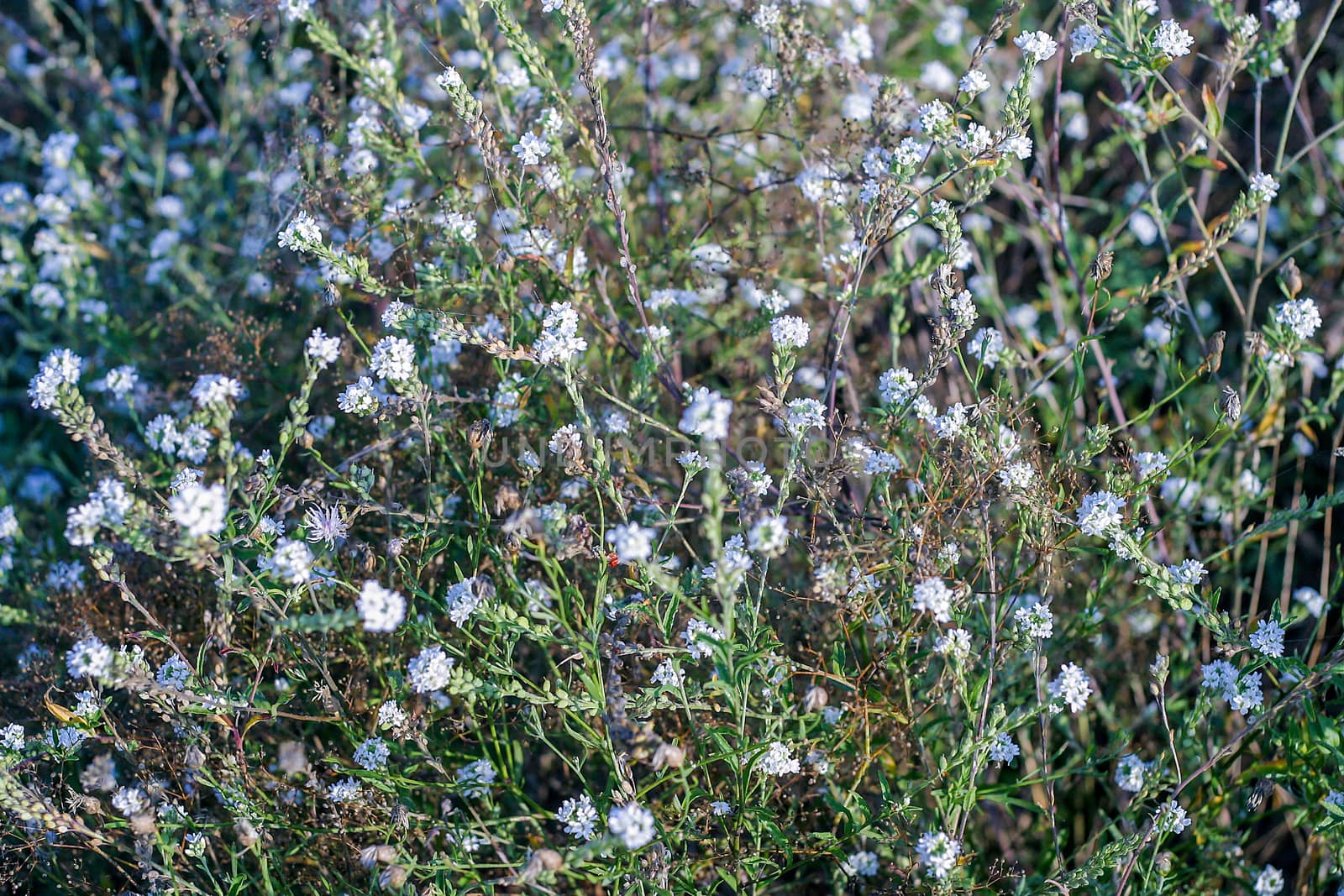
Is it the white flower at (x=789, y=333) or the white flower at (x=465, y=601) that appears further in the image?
the white flower at (x=789, y=333)

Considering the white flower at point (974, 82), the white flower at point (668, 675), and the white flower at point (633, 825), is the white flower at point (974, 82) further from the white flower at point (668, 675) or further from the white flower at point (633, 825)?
the white flower at point (633, 825)

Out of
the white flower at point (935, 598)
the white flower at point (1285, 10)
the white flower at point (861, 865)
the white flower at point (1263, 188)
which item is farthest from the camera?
the white flower at point (1285, 10)

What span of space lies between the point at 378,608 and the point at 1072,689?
4.36 ft

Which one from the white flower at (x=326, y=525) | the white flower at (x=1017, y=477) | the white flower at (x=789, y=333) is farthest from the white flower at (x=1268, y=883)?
the white flower at (x=326, y=525)

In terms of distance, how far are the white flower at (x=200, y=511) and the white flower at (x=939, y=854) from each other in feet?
4.37

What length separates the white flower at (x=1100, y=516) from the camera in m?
1.89

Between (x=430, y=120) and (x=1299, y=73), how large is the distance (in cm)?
215

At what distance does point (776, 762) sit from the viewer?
193 centimetres

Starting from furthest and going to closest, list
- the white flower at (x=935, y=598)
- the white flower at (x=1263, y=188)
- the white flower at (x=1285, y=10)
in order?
1. the white flower at (x=1285, y=10)
2. the white flower at (x=1263, y=188)
3. the white flower at (x=935, y=598)

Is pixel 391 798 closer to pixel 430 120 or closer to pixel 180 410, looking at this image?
pixel 180 410

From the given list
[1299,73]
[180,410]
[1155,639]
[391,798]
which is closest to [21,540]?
[180,410]

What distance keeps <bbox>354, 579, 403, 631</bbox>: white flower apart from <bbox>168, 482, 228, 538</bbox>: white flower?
0.84 feet

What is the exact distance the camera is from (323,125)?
295 centimetres

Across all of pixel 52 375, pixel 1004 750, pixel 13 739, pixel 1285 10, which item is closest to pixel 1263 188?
pixel 1285 10
